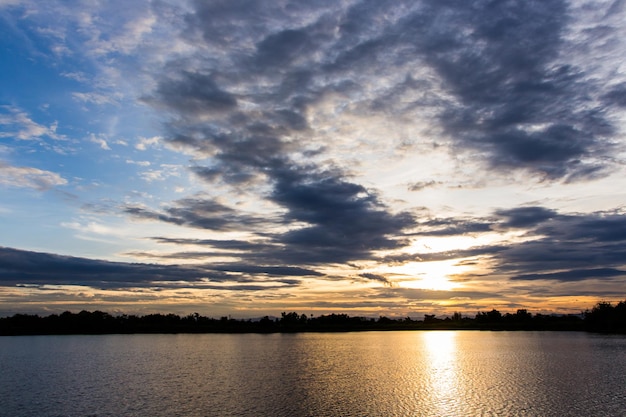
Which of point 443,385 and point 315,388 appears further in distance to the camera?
point 443,385

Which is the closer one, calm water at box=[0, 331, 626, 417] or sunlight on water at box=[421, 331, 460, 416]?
calm water at box=[0, 331, 626, 417]

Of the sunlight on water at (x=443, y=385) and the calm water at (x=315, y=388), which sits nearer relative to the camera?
the calm water at (x=315, y=388)

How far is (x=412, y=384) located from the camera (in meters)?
71.7

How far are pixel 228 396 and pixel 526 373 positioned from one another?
54012 millimetres

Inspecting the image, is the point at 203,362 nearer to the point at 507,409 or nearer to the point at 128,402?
the point at 128,402

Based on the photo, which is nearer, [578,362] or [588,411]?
[588,411]

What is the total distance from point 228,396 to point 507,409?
33360 millimetres

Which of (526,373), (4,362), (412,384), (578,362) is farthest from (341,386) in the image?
(4,362)

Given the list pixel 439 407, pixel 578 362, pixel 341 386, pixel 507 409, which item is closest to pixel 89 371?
pixel 341 386

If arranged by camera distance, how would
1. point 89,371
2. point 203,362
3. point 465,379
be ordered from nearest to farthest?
point 465,379 < point 89,371 < point 203,362

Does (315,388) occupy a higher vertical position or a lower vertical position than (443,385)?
lower

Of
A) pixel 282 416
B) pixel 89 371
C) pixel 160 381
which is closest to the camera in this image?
pixel 282 416

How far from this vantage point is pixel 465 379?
77000 mm

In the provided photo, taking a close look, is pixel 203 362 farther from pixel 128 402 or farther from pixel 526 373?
pixel 526 373
